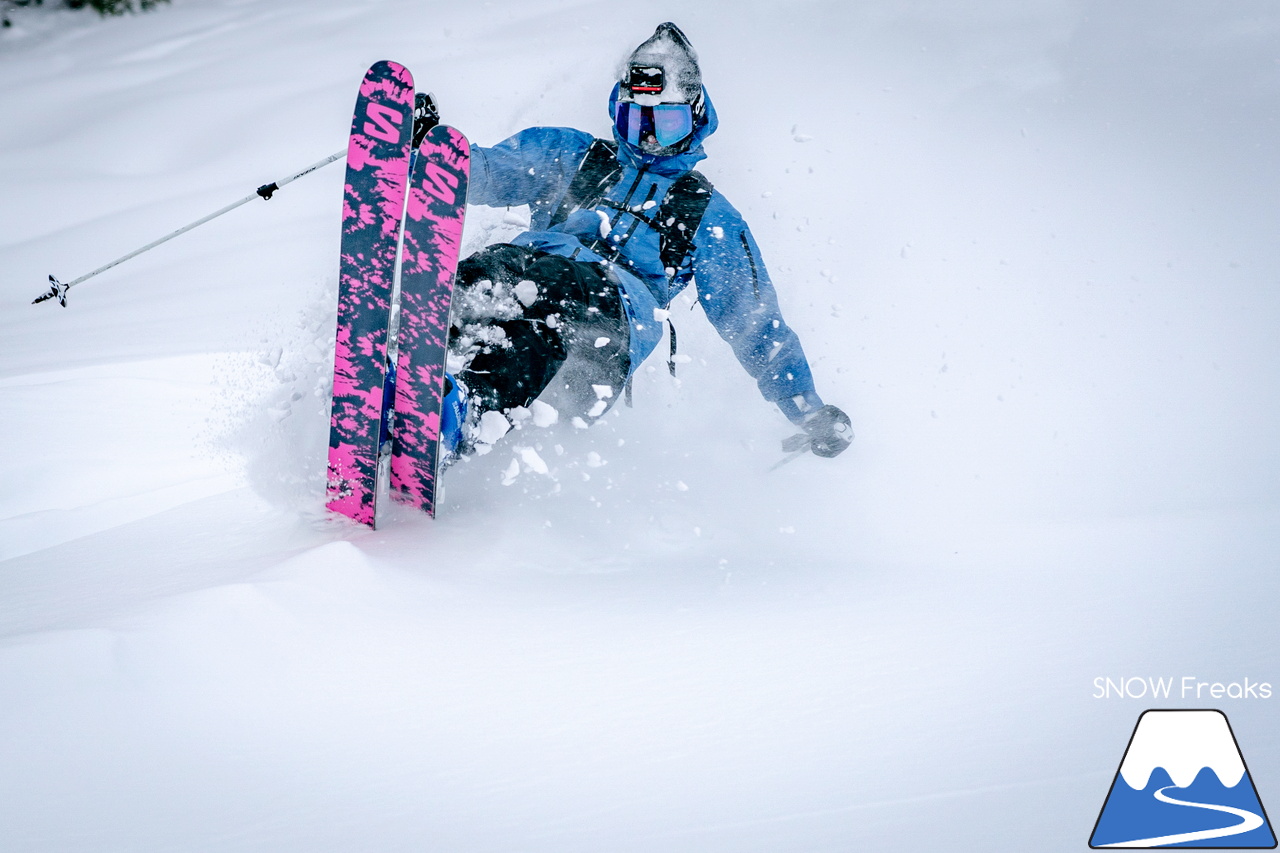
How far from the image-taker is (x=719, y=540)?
2.41m

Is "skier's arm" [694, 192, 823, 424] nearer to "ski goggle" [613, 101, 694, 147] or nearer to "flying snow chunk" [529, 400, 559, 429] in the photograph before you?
"ski goggle" [613, 101, 694, 147]

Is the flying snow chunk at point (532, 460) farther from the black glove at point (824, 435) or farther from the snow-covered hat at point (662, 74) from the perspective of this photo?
the snow-covered hat at point (662, 74)

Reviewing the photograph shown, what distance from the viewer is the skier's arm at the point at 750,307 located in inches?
114

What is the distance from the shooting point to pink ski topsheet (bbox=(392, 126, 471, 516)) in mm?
2104

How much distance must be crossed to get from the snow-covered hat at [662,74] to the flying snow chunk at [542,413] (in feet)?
3.86

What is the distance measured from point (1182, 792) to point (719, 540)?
4.21 feet

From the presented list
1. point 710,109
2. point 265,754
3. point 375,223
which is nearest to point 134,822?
point 265,754

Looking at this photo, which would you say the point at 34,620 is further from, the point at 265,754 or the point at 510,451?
the point at 510,451

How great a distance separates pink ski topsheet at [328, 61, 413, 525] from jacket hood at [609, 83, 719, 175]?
36.6 inches

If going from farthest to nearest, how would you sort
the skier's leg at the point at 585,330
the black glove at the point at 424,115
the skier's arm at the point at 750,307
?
the skier's arm at the point at 750,307 < the skier's leg at the point at 585,330 < the black glove at the point at 424,115

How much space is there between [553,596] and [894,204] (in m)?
4.82

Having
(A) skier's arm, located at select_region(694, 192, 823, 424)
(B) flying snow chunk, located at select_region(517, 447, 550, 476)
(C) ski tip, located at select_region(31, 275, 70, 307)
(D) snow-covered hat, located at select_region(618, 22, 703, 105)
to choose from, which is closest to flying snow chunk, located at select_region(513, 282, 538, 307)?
(B) flying snow chunk, located at select_region(517, 447, 550, 476)

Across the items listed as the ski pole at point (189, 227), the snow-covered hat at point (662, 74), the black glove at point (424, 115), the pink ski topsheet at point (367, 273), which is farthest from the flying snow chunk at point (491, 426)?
the snow-covered hat at point (662, 74)

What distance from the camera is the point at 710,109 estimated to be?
2924 mm
